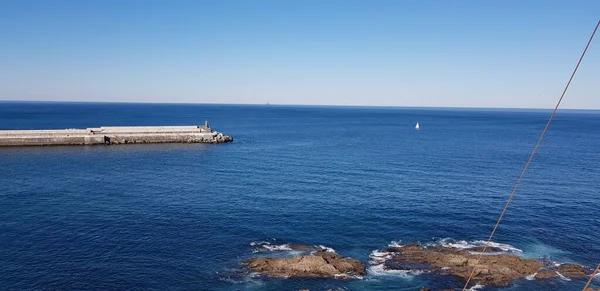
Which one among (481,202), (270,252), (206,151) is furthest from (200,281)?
(206,151)

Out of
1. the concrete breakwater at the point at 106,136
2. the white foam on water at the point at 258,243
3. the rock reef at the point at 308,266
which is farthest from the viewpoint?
the concrete breakwater at the point at 106,136

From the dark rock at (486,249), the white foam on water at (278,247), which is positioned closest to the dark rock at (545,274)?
the dark rock at (486,249)

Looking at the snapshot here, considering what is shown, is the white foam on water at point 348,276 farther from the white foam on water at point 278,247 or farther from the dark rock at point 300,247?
the white foam on water at point 278,247

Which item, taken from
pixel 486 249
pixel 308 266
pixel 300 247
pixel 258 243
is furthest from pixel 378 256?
pixel 258 243

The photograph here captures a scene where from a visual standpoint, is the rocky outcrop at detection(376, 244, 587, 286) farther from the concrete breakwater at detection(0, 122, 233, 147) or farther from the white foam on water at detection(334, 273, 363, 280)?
the concrete breakwater at detection(0, 122, 233, 147)

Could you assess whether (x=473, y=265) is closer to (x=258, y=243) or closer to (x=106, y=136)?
(x=258, y=243)

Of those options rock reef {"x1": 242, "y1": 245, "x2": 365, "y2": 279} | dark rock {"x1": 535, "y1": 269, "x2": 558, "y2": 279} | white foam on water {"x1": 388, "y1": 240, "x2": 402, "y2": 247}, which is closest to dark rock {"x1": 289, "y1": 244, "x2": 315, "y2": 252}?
rock reef {"x1": 242, "y1": 245, "x2": 365, "y2": 279}

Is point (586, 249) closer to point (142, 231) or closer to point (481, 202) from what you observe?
point (481, 202)
